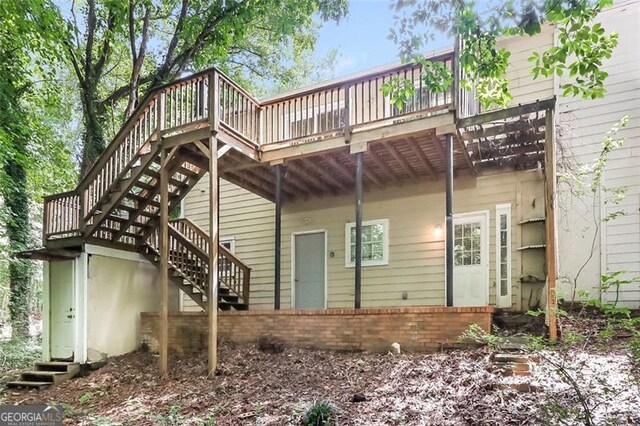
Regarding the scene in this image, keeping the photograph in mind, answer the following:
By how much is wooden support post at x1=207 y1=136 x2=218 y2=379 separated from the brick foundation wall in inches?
43.6

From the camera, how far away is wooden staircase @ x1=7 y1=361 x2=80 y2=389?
25.1 feet

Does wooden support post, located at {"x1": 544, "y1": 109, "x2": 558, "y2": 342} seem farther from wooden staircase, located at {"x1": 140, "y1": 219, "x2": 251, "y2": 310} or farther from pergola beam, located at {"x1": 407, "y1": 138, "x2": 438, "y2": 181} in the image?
wooden staircase, located at {"x1": 140, "y1": 219, "x2": 251, "y2": 310}

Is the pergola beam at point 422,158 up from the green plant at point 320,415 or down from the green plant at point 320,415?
up

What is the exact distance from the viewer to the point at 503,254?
8.50 meters

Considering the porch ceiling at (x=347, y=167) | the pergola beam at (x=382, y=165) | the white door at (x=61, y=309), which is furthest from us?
the white door at (x=61, y=309)

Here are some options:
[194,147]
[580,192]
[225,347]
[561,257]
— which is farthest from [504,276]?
[194,147]

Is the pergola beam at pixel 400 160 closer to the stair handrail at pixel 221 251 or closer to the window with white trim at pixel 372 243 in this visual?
the window with white trim at pixel 372 243

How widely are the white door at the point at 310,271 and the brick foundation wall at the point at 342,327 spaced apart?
256cm

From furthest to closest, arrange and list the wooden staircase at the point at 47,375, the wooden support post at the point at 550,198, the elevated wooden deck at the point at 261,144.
→ the wooden staircase at the point at 47,375
the elevated wooden deck at the point at 261,144
the wooden support post at the point at 550,198

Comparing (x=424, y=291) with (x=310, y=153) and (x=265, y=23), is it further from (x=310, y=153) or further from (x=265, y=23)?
(x=265, y=23)

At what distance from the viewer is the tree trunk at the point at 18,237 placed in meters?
12.5

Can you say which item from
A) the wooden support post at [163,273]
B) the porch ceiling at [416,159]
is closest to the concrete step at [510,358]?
the porch ceiling at [416,159]

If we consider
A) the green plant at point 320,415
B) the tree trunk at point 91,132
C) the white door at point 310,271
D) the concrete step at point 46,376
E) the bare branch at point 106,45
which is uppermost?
the bare branch at point 106,45

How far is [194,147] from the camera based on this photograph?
795 cm
